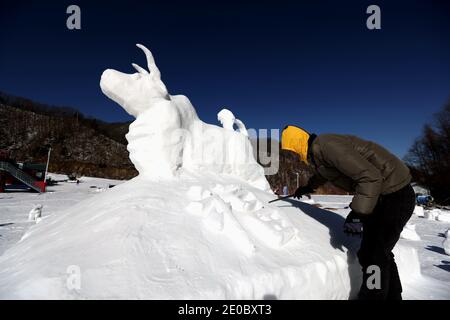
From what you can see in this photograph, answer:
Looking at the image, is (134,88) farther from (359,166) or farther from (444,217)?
(444,217)

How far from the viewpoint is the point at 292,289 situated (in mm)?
2201

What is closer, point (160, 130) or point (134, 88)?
point (160, 130)

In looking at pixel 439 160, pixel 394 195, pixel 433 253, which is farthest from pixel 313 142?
pixel 439 160

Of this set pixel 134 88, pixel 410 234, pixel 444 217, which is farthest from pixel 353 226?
pixel 444 217

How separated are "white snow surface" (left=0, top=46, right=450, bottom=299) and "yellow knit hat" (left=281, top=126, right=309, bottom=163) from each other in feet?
2.70

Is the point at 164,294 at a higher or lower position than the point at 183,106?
lower

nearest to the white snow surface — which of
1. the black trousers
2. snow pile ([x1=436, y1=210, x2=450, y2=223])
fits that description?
the black trousers

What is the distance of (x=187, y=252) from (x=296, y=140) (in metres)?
1.34

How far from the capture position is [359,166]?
2080mm

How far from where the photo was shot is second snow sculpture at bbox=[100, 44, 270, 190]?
14.4 feet

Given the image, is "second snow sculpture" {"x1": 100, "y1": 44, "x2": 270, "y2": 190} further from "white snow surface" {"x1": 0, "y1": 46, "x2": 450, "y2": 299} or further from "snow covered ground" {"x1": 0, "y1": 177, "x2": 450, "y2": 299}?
"snow covered ground" {"x1": 0, "y1": 177, "x2": 450, "y2": 299}

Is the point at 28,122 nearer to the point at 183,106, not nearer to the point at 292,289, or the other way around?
the point at 183,106

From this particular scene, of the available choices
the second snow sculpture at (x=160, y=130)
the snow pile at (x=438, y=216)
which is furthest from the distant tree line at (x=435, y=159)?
the second snow sculpture at (x=160, y=130)
